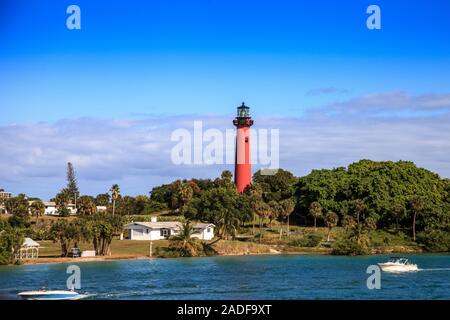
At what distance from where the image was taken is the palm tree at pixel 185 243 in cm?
9350

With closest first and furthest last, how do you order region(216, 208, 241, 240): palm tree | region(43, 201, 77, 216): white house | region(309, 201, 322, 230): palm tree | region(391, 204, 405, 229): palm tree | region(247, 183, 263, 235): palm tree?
region(216, 208, 241, 240): palm tree < region(391, 204, 405, 229): palm tree < region(247, 183, 263, 235): palm tree < region(309, 201, 322, 230): palm tree < region(43, 201, 77, 216): white house

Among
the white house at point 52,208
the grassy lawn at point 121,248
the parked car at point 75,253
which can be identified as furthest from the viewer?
the white house at point 52,208

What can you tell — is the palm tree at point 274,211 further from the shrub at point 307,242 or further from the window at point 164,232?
the window at point 164,232

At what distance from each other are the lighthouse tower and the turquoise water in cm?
3829

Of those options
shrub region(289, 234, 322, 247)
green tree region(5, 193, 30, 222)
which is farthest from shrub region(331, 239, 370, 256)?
green tree region(5, 193, 30, 222)

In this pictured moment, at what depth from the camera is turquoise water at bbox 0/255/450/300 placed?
53.9 metres

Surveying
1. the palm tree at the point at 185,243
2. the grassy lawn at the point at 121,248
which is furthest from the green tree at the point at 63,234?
the palm tree at the point at 185,243

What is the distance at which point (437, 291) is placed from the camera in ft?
187

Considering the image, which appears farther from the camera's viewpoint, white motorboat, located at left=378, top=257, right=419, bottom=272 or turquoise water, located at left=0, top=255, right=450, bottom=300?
white motorboat, located at left=378, top=257, right=419, bottom=272

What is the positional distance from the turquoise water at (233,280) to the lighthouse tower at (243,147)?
3829 centimetres

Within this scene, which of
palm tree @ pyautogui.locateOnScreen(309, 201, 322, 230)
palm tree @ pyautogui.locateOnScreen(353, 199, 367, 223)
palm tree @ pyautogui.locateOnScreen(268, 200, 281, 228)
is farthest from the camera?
palm tree @ pyautogui.locateOnScreen(309, 201, 322, 230)

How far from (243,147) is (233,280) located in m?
60.2

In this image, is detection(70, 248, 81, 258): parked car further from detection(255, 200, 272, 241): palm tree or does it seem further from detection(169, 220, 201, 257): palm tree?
detection(255, 200, 272, 241): palm tree
